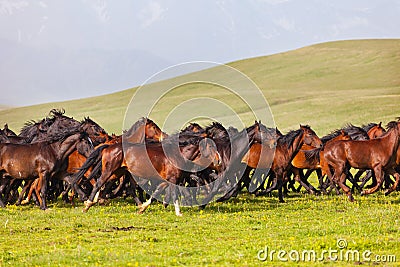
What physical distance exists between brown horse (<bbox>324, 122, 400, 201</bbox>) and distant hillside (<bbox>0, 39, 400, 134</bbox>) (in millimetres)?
27263

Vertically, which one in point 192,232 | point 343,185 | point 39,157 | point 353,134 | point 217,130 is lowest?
point 192,232

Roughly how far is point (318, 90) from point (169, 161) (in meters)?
58.0

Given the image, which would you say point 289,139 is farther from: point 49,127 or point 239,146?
point 49,127

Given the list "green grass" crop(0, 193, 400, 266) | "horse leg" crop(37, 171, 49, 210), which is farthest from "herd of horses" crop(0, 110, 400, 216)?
"green grass" crop(0, 193, 400, 266)

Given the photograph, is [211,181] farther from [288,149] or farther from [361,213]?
[361,213]

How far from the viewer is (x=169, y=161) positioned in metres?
13.8

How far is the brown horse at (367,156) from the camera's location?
15.4 meters

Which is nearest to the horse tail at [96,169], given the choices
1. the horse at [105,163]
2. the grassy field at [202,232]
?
the horse at [105,163]

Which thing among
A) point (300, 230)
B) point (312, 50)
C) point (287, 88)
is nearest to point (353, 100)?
point (287, 88)

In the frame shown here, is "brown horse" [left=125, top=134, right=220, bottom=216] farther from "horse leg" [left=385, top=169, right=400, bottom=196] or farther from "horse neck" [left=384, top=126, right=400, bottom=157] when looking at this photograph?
"horse leg" [left=385, top=169, right=400, bottom=196]

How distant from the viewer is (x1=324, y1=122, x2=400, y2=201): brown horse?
1539 centimetres

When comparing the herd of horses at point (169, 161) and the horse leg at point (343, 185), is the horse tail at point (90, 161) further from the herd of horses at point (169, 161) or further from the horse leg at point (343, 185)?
the horse leg at point (343, 185)

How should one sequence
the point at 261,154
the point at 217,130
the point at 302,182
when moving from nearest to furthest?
the point at 261,154 < the point at 217,130 < the point at 302,182

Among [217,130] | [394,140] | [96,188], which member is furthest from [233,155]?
[394,140]
